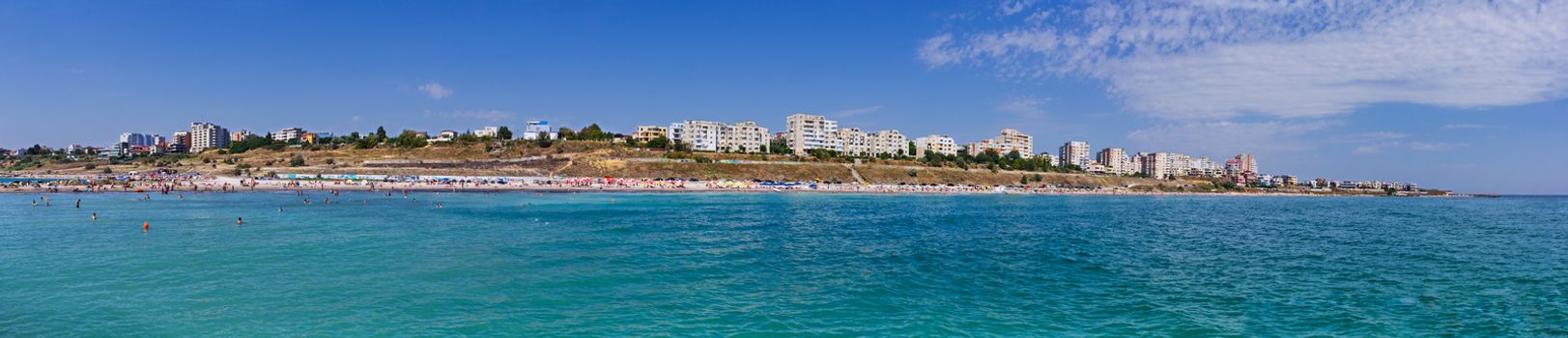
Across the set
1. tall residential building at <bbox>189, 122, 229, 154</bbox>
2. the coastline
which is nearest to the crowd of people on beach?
the coastline

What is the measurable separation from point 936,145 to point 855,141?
20.8 m

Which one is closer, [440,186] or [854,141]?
[440,186]

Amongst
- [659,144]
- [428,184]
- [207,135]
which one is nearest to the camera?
[428,184]

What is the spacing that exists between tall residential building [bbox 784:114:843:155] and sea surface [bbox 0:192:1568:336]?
124m

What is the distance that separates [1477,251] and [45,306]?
143 feet

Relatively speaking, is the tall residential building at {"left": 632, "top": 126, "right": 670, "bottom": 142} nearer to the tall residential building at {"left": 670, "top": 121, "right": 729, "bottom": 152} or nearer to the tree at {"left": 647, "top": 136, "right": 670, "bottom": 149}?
the tall residential building at {"left": 670, "top": 121, "right": 729, "bottom": 152}

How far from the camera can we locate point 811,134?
161m

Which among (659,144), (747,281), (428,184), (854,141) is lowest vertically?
(747,281)

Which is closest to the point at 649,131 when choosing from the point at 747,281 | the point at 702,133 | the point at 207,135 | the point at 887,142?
the point at 702,133

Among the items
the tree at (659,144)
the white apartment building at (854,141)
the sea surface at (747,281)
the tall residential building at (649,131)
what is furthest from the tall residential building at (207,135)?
the sea surface at (747,281)

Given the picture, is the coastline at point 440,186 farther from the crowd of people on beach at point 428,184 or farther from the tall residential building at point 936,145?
the tall residential building at point 936,145

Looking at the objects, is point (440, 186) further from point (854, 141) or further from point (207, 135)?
point (207, 135)

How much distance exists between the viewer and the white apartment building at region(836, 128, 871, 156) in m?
168

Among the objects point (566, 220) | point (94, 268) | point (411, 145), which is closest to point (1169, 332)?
point (94, 268)
